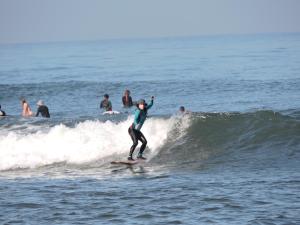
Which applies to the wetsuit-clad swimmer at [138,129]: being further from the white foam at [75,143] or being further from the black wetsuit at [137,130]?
the white foam at [75,143]

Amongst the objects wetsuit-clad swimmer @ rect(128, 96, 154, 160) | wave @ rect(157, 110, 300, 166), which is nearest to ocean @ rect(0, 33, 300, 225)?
wave @ rect(157, 110, 300, 166)

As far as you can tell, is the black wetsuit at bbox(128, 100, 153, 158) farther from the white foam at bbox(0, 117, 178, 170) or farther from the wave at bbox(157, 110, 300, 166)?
the white foam at bbox(0, 117, 178, 170)

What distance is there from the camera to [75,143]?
2191cm

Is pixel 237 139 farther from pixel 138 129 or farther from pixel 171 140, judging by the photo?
pixel 138 129

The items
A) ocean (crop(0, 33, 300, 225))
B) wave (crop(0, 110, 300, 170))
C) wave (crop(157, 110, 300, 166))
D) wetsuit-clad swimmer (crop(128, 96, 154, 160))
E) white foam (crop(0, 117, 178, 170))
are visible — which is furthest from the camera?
white foam (crop(0, 117, 178, 170))

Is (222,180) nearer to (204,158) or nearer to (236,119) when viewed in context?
(204,158)

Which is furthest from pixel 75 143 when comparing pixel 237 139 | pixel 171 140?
pixel 237 139

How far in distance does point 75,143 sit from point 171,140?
2952mm

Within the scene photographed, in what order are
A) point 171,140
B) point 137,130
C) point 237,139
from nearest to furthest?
point 137,130, point 237,139, point 171,140

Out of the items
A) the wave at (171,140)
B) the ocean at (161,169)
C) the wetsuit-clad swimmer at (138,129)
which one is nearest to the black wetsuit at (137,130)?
the wetsuit-clad swimmer at (138,129)

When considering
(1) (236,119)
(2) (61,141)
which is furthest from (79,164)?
(1) (236,119)

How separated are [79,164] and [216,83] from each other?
2823 cm

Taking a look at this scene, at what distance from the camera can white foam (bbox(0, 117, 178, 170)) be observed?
69.1ft

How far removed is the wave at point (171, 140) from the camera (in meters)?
20.0
